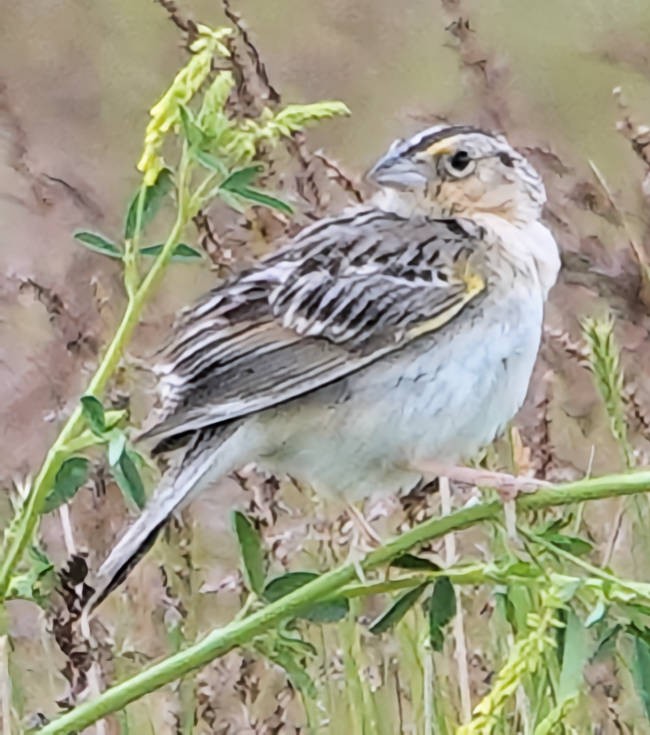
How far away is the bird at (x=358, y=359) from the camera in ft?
4.49

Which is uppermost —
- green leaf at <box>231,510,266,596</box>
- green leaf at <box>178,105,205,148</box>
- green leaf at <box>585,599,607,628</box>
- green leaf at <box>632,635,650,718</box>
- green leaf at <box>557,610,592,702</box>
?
green leaf at <box>178,105,205,148</box>

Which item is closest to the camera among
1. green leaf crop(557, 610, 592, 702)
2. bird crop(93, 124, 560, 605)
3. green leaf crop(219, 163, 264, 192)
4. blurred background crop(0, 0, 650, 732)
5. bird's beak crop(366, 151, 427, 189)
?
green leaf crop(557, 610, 592, 702)

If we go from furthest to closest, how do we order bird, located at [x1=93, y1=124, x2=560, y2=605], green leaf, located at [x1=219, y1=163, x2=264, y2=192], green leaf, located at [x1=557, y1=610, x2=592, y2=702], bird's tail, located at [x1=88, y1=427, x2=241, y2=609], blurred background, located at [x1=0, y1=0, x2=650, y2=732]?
blurred background, located at [x1=0, y1=0, x2=650, y2=732], bird, located at [x1=93, y1=124, x2=560, y2=605], bird's tail, located at [x1=88, y1=427, x2=241, y2=609], green leaf, located at [x1=219, y1=163, x2=264, y2=192], green leaf, located at [x1=557, y1=610, x2=592, y2=702]

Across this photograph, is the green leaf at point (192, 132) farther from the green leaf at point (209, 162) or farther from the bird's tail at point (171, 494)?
the bird's tail at point (171, 494)

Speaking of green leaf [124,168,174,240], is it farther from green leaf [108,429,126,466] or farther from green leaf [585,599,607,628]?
green leaf [585,599,607,628]

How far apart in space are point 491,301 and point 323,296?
154 mm

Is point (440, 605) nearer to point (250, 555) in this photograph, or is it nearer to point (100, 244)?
point (250, 555)

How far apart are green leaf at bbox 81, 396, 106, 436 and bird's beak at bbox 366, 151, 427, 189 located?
67cm

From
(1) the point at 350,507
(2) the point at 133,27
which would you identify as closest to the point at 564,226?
(1) the point at 350,507

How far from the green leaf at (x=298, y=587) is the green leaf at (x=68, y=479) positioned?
158mm

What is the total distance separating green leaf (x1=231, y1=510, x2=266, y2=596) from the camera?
1.07m

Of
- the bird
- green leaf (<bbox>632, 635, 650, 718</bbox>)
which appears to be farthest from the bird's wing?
green leaf (<bbox>632, 635, 650, 718</bbox>)

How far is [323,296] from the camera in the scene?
145 centimetres

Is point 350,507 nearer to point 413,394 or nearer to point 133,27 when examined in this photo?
point 413,394
